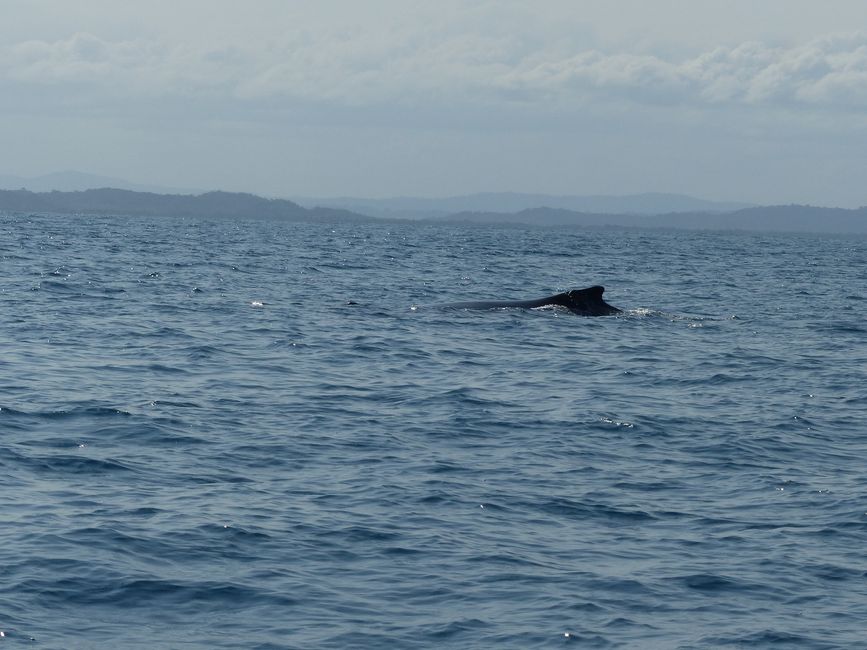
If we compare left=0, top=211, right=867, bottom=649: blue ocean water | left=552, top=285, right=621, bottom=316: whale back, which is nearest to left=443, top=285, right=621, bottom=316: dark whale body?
left=552, top=285, right=621, bottom=316: whale back

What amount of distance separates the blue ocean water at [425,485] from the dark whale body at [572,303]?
9.21 feet

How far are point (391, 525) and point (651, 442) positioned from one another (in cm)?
604

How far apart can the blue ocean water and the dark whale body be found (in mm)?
2808

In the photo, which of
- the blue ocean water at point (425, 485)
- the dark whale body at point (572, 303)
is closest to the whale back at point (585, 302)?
the dark whale body at point (572, 303)

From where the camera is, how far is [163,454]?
1648 cm

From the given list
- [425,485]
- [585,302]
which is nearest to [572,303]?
[585,302]

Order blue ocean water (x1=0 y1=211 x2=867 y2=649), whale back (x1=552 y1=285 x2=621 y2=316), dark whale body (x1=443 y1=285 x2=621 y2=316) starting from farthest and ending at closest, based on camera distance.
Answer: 1. whale back (x1=552 y1=285 x2=621 y2=316)
2. dark whale body (x1=443 y1=285 x2=621 y2=316)
3. blue ocean water (x1=0 y1=211 x2=867 y2=649)

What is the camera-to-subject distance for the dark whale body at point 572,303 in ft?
117

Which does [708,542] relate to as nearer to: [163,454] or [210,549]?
[210,549]

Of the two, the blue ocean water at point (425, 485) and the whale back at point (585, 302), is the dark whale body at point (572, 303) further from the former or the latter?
the blue ocean water at point (425, 485)

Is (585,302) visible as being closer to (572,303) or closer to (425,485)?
(572,303)

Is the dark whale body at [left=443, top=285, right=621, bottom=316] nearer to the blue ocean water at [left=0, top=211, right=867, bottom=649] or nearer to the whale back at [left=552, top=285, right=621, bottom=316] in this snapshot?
the whale back at [left=552, top=285, right=621, bottom=316]

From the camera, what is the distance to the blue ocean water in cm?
1126

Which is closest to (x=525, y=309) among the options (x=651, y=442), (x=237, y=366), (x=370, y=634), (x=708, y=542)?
(x=237, y=366)
